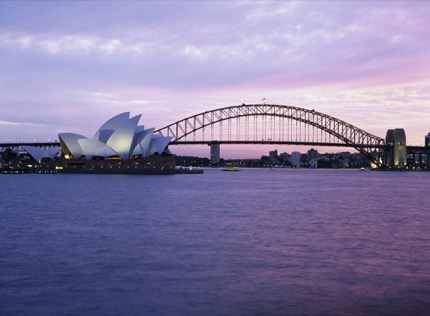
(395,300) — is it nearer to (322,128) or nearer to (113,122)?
(113,122)

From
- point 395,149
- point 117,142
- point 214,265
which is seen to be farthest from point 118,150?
point 214,265

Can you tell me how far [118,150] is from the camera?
8394 cm

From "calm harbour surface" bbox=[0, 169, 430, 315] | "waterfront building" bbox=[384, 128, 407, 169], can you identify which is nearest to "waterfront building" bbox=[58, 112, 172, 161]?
"waterfront building" bbox=[384, 128, 407, 169]

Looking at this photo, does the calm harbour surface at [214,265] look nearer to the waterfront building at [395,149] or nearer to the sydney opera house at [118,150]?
the sydney opera house at [118,150]

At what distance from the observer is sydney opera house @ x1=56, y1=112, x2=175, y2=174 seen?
8219cm

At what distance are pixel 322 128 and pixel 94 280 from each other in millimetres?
97134

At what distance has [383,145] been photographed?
117750mm

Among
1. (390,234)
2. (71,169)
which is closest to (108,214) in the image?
(390,234)

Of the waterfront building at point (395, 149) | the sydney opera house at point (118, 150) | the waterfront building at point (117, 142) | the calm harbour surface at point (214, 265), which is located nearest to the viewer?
the calm harbour surface at point (214, 265)

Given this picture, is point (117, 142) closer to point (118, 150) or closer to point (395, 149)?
point (118, 150)

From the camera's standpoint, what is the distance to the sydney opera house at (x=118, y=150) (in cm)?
8219

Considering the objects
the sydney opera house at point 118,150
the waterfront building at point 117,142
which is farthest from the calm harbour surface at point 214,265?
the sydney opera house at point 118,150

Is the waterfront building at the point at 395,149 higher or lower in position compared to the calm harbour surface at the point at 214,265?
higher

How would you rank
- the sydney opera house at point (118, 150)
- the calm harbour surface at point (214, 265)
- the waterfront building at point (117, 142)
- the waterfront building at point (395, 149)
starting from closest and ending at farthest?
the calm harbour surface at point (214, 265) < the waterfront building at point (117, 142) < the sydney opera house at point (118, 150) < the waterfront building at point (395, 149)
